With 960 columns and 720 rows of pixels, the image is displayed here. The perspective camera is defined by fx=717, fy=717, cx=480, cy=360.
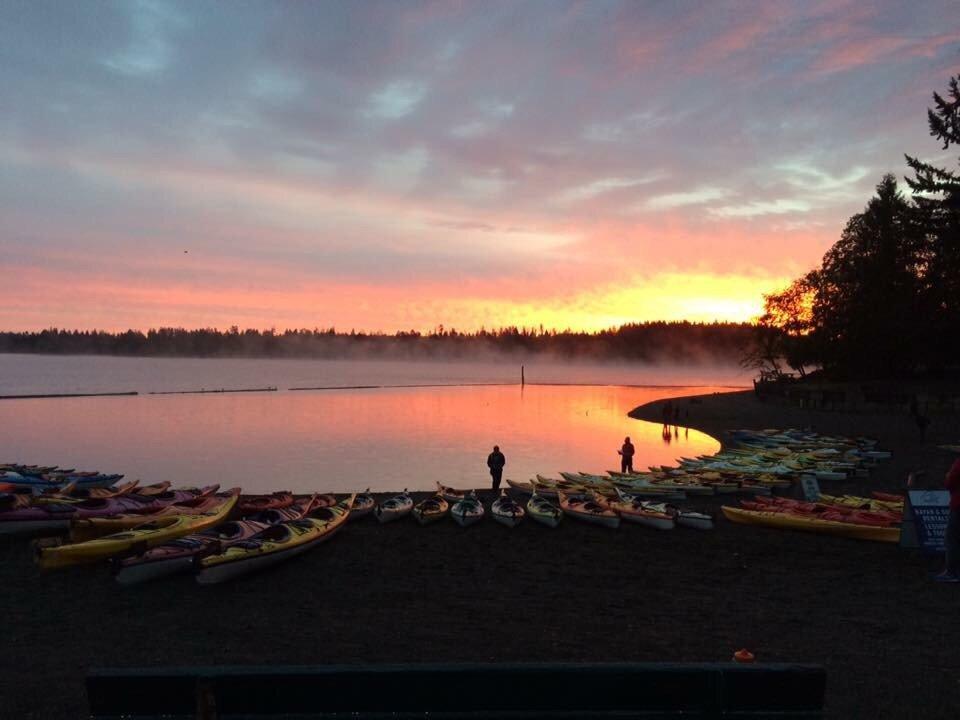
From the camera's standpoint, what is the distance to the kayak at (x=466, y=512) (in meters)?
20.3

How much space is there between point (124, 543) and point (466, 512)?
29.0 feet

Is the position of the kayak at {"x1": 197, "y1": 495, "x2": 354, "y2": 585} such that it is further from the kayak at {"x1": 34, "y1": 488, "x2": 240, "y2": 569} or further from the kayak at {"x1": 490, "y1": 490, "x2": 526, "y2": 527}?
the kayak at {"x1": 490, "y1": 490, "x2": 526, "y2": 527}

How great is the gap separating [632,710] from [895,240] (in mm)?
63653

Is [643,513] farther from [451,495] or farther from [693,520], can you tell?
[451,495]

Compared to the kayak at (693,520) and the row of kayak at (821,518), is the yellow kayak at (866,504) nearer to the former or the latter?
the row of kayak at (821,518)

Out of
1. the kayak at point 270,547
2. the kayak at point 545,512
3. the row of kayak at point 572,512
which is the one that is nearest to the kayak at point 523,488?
the row of kayak at point 572,512

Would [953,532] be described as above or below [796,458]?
above

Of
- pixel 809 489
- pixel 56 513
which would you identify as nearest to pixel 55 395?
pixel 56 513

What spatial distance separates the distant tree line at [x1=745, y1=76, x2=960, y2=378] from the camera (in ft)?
162

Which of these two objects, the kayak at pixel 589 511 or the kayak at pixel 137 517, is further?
the kayak at pixel 589 511

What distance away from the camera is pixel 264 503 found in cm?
2262

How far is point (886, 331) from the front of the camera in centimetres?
5422

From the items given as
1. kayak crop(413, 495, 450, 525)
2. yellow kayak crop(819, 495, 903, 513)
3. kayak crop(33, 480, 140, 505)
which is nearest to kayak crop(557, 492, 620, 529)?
kayak crop(413, 495, 450, 525)

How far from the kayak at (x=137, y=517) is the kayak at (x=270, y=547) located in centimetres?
394
